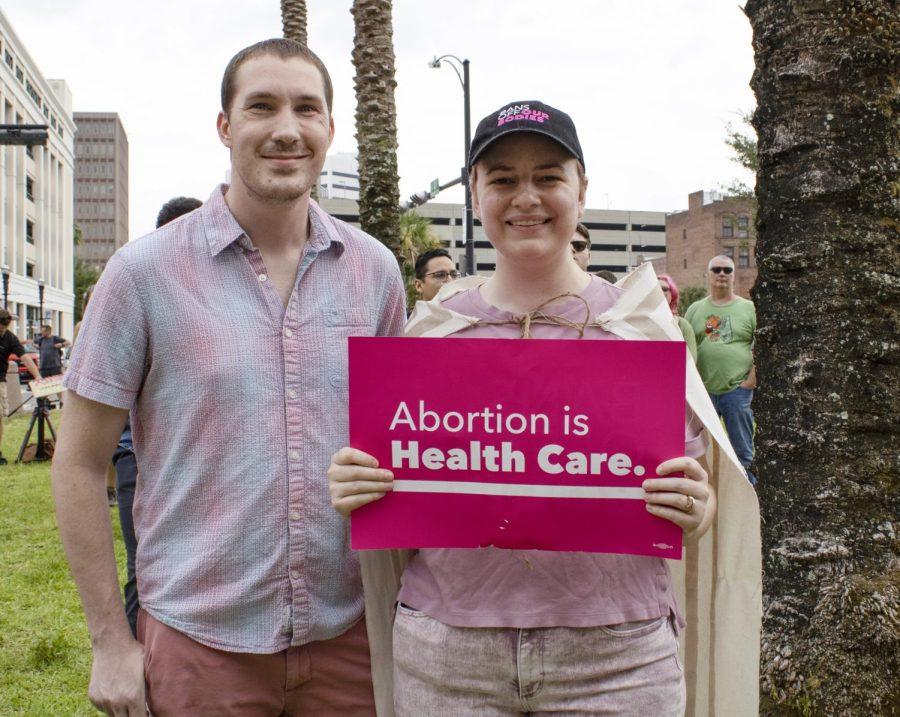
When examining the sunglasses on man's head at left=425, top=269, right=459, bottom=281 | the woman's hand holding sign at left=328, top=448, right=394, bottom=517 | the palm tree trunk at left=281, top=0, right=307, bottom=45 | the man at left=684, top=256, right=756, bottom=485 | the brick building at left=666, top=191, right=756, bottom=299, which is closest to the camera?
the woman's hand holding sign at left=328, top=448, right=394, bottom=517

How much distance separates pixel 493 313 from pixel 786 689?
1592 mm

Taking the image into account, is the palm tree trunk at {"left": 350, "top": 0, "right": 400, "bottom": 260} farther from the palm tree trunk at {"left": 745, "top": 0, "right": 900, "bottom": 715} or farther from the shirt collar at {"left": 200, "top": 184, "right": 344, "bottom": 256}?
the shirt collar at {"left": 200, "top": 184, "right": 344, "bottom": 256}

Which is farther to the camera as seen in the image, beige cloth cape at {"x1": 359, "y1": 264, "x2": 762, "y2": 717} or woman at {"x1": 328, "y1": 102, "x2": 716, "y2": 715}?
beige cloth cape at {"x1": 359, "y1": 264, "x2": 762, "y2": 717}

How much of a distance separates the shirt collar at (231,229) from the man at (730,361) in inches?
257

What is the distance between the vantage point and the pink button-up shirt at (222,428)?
199 cm

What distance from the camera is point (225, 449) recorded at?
1999 millimetres

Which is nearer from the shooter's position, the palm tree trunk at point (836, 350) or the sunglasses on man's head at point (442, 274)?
the palm tree trunk at point (836, 350)

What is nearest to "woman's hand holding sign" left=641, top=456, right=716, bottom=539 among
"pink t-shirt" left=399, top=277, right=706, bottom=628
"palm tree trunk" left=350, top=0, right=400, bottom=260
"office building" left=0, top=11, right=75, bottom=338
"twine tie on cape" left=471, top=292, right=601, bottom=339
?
"pink t-shirt" left=399, top=277, right=706, bottom=628

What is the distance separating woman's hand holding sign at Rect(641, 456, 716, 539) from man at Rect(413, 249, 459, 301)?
15.8 feet

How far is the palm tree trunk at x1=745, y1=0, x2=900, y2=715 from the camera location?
2584 mm

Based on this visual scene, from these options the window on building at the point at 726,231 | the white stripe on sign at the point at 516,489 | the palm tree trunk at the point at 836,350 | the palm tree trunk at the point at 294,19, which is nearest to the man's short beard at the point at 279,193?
the white stripe on sign at the point at 516,489

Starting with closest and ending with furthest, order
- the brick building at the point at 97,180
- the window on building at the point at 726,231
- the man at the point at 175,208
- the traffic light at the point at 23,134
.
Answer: the man at the point at 175,208 < the traffic light at the point at 23,134 < the window on building at the point at 726,231 < the brick building at the point at 97,180

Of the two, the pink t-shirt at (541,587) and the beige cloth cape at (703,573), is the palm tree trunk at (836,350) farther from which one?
the pink t-shirt at (541,587)

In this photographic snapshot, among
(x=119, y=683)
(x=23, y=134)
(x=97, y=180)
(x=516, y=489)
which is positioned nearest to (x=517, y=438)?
(x=516, y=489)
